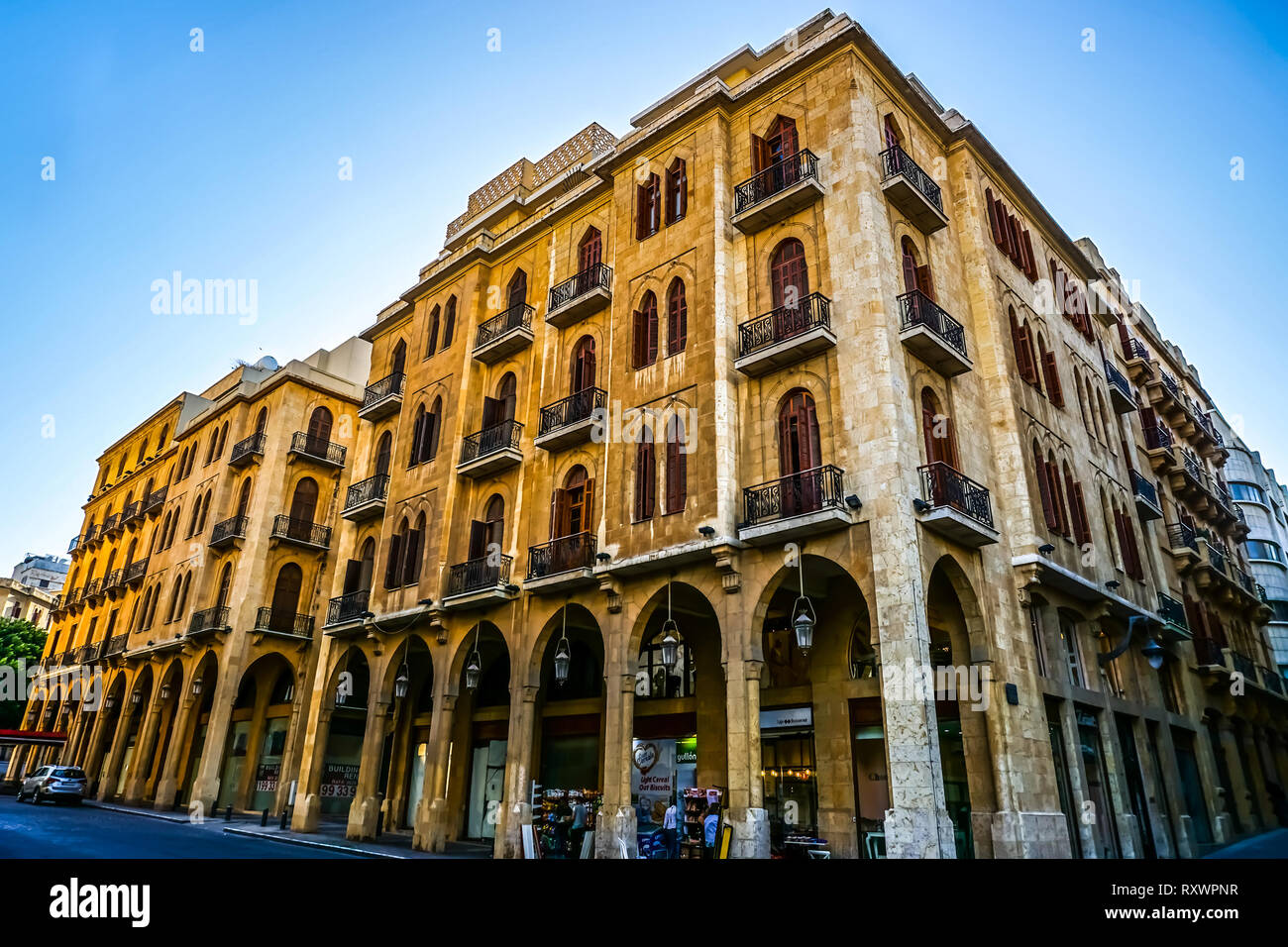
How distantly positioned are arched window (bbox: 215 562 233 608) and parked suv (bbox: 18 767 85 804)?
331 inches

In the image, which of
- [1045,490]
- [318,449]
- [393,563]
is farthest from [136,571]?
[1045,490]

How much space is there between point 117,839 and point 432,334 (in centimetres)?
1764

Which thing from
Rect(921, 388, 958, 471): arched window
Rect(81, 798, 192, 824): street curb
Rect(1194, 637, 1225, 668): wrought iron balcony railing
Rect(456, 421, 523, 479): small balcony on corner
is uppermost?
Rect(456, 421, 523, 479): small balcony on corner

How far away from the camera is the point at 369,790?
22547 mm

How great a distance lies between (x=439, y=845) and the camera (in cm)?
2089

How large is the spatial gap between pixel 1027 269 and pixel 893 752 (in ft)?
56.5

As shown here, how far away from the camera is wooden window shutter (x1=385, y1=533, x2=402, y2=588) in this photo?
81.7 feet

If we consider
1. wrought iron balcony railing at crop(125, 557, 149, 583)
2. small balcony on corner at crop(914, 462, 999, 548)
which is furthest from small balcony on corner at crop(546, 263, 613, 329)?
wrought iron balcony railing at crop(125, 557, 149, 583)

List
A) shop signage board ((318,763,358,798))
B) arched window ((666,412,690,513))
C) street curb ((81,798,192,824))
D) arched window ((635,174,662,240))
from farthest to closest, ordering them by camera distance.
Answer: shop signage board ((318,763,358,798)) < street curb ((81,798,192,824)) < arched window ((635,174,662,240)) < arched window ((666,412,690,513))

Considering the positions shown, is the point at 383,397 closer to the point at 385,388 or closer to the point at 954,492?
the point at 385,388

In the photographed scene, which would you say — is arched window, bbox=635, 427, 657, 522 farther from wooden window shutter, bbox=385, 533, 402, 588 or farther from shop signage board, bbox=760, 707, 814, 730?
wooden window shutter, bbox=385, 533, 402, 588

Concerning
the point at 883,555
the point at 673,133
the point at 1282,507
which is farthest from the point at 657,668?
the point at 1282,507
